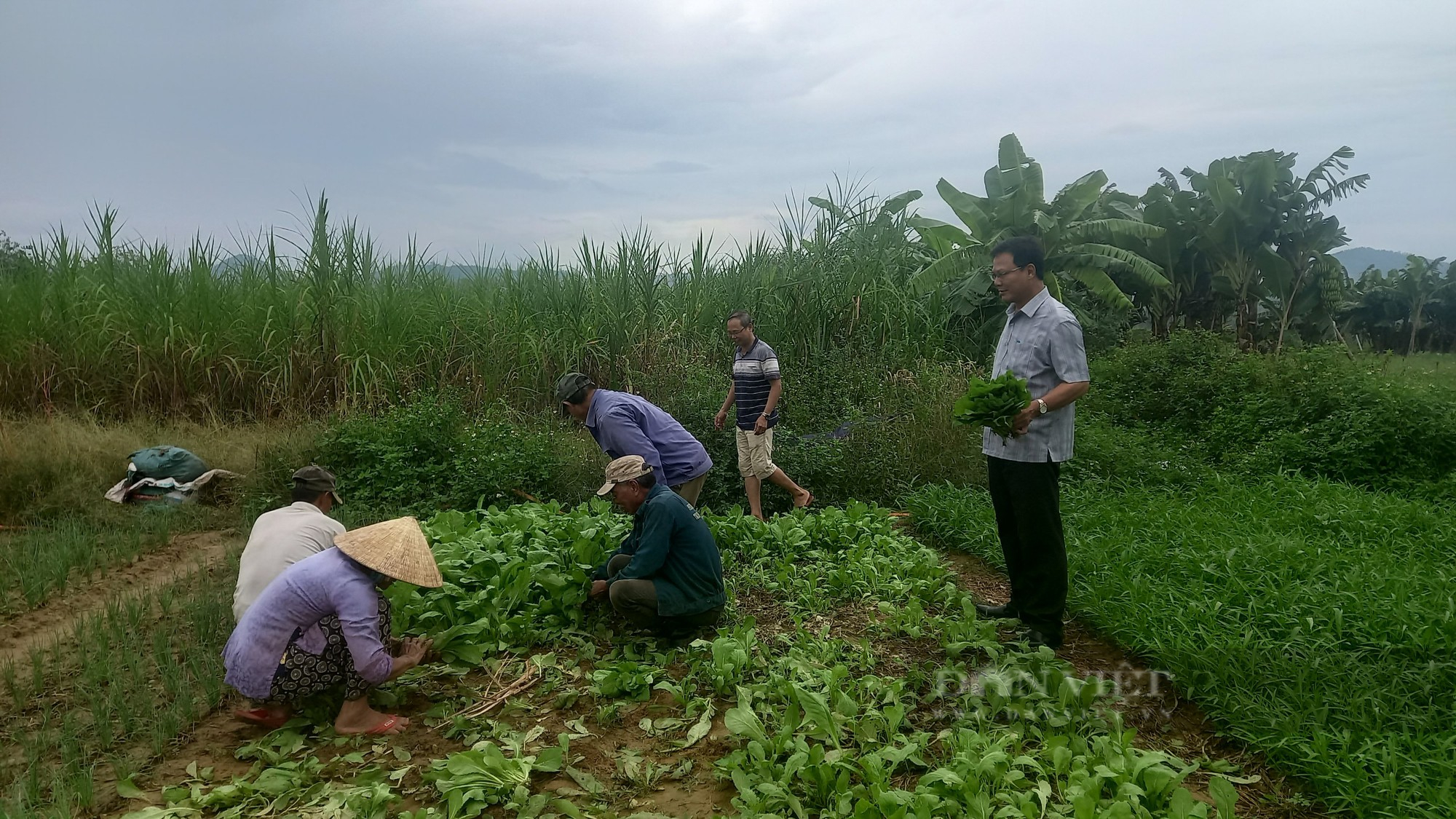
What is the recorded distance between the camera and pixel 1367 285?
27.3 meters

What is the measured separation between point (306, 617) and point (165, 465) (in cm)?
504

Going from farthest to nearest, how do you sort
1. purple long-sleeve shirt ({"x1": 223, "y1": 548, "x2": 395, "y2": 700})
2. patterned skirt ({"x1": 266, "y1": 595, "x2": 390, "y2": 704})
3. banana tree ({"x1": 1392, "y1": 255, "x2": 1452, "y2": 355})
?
1. banana tree ({"x1": 1392, "y1": 255, "x2": 1452, "y2": 355})
2. patterned skirt ({"x1": 266, "y1": 595, "x2": 390, "y2": 704})
3. purple long-sleeve shirt ({"x1": 223, "y1": 548, "x2": 395, "y2": 700})

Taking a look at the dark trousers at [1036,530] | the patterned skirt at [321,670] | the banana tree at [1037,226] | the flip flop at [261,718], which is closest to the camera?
the patterned skirt at [321,670]

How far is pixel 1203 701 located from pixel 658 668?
8.01 ft

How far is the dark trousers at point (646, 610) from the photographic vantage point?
4031mm

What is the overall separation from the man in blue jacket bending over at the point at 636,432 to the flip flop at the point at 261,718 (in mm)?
2108

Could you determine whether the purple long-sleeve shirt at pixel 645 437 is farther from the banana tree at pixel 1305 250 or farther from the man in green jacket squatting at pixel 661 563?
the banana tree at pixel 1305 250

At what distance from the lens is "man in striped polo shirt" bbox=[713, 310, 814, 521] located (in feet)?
21.6

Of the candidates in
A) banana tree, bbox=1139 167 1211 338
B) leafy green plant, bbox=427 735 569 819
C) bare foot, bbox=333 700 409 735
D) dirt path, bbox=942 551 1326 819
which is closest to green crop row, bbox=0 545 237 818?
bare foot, bbox=333 700 409 735

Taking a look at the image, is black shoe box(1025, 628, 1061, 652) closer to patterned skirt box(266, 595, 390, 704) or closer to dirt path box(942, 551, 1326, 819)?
dirt path box(942, 551, 1326, 819)

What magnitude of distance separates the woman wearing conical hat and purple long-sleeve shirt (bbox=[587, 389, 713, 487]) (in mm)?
1573

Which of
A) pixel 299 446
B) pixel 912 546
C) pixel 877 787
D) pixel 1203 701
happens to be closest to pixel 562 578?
pixel 877 787

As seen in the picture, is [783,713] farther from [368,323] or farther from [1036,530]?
[368,323]

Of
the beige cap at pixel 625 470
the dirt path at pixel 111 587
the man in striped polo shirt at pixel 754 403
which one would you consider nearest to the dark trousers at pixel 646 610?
the beige cap at pixel 625 470
